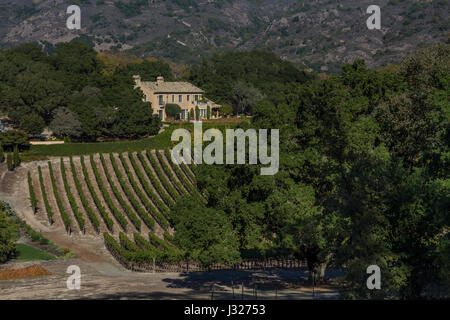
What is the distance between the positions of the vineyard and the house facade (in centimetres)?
3374

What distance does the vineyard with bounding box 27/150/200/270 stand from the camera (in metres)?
52.4

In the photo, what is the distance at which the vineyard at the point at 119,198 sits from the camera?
5238cm

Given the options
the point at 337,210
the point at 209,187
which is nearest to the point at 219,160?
the point at 209,187

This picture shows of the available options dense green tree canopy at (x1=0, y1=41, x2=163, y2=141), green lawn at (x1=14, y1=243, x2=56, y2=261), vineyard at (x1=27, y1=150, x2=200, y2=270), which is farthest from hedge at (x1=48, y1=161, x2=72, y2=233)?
dense green tree canopy at (x1=0, y1=41, x2=163, y2=141)

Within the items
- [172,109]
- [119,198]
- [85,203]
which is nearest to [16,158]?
[85,203]

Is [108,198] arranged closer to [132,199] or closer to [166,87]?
[132,199]

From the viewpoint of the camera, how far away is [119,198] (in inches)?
2452

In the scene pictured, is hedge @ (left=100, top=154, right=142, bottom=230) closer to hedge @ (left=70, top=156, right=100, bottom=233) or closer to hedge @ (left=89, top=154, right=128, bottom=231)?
hedge @ (left=89, top=154, right=128, bottom=231)

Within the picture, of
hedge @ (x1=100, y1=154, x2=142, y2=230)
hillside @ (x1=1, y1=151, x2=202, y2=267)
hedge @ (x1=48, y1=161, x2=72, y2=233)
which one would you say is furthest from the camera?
hedge @ (x1=100, y1=154, x2=142, y2=230)

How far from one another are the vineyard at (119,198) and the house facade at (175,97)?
3374cm

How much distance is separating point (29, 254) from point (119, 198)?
15.1 metres

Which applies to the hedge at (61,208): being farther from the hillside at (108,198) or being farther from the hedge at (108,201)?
the hedge at (108,201)

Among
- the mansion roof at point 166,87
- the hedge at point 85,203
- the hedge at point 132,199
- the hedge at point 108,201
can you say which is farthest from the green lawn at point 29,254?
the mansion roof at point 166,87

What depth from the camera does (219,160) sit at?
3759 centimetres
